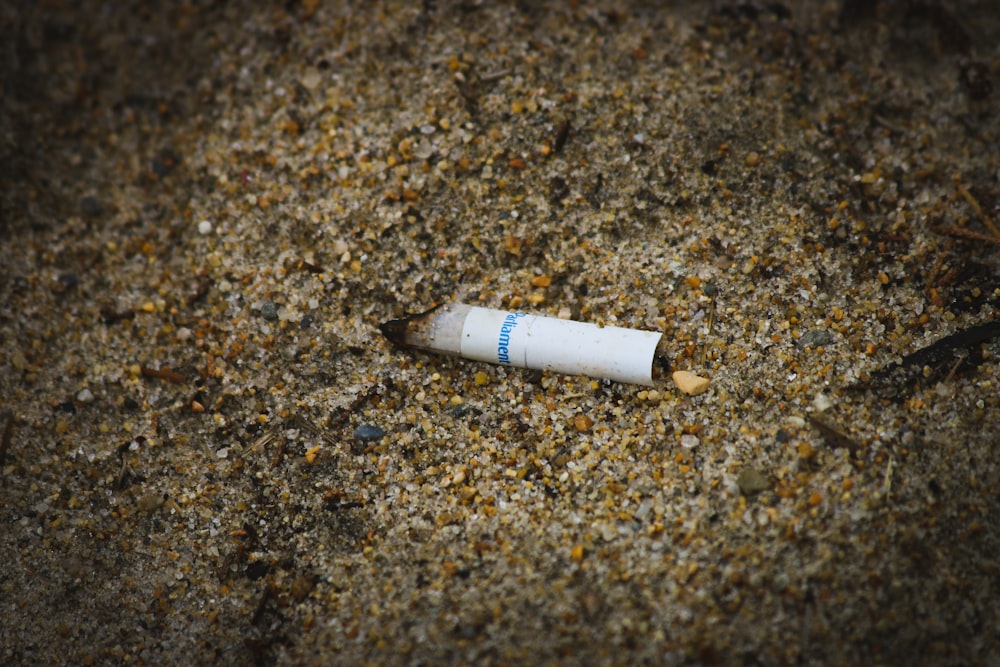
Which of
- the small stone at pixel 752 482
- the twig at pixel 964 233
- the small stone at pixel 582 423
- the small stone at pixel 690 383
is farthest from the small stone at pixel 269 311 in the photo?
the twig at pixel 964 233

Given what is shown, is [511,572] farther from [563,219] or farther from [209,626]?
[563,219]

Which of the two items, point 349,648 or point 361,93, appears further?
point 361,93

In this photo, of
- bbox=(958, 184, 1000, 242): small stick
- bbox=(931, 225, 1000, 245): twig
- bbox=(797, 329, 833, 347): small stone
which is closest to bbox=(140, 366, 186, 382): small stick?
bbox=(797, 329, 833, 347): small stone

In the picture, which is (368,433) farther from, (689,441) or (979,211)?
(979,211)

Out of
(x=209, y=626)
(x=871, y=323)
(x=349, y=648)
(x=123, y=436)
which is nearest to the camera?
(x=349, y=648)

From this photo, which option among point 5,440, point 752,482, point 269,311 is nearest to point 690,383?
point 752,482

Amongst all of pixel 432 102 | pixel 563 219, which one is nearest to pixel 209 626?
pixel 563 219

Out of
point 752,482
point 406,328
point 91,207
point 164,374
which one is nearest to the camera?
point 752,482

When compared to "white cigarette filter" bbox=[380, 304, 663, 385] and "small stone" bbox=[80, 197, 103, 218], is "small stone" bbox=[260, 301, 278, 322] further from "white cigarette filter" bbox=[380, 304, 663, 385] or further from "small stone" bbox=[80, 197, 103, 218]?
"small stone" bbox=[80, 197, 103, 218]
